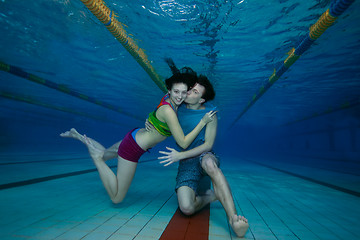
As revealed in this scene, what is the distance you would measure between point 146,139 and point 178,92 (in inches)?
36.4

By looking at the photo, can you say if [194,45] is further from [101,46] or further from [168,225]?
[168,225]

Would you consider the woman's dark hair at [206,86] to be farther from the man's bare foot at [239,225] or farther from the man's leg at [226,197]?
the man's bare foot at [239,225]

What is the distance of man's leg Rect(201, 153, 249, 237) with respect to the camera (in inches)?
96.3

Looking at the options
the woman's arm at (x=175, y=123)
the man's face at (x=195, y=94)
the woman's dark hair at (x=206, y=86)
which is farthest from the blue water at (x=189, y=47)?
the woman's arm at (x=175, y=123)

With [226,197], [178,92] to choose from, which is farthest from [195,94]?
[226,197]

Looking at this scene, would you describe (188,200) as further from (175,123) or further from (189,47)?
(189,47)

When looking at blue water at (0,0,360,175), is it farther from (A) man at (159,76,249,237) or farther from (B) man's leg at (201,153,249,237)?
(B) man's leg at (201,153,249,237)

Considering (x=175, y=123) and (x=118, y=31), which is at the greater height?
(x=118, y=31)

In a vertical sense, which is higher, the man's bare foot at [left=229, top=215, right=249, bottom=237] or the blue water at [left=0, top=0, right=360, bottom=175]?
the blue water at [left=0, top=0, right=360, bottom=175]

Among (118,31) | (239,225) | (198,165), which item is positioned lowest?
(239,225)

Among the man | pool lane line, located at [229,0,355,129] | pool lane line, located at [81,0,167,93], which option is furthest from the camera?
pool lane line, located at [81,0,167,93]

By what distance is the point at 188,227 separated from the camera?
2775mm

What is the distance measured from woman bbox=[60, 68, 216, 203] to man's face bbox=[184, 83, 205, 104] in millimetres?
135

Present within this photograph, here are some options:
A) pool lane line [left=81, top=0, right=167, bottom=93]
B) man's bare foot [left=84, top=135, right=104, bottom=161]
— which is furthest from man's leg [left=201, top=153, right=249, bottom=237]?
pool lane line [left=81, top=0, right=167, bottom=93]
